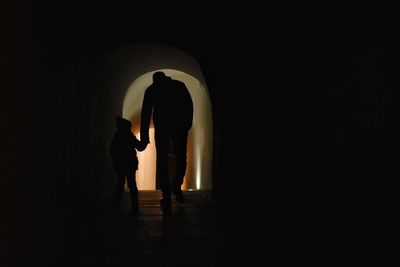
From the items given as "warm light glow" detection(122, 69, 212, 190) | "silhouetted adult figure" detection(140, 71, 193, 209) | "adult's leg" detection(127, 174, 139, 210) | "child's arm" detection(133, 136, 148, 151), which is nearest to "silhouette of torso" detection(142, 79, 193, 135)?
"silhouetted adult figure" detection(140, 71, 193, 209)

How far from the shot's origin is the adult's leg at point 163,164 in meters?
5.35

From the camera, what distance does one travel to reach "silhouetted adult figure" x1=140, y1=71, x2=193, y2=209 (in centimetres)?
546

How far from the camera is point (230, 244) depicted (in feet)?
11.7

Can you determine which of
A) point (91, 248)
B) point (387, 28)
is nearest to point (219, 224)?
point (91, 248)

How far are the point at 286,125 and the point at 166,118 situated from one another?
2.79m

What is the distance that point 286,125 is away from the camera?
9.92ft

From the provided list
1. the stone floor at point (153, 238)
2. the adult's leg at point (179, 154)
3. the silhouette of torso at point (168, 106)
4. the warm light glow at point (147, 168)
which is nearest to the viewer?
the stone floor at point (153, 238)

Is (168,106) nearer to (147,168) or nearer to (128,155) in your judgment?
(128,155)

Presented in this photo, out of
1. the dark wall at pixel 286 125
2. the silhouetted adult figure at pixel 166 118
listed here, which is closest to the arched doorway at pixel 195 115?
the silhouetted adult figure at pixel 166 118

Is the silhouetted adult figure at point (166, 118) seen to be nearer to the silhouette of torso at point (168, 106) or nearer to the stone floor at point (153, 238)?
the silhouette of torso at point (168, 106)

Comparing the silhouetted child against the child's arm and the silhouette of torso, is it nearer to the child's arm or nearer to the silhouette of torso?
the child's arm

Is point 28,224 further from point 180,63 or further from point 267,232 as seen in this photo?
point 180,63

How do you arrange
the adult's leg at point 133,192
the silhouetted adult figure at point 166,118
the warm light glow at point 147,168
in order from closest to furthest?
→ the adult's leg at point 133,192 < the silhouetted adult figure at point 166,118 < the warm light glow at point 147,168

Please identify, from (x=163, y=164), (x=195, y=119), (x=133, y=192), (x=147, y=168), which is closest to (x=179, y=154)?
(x=163, y=164)
